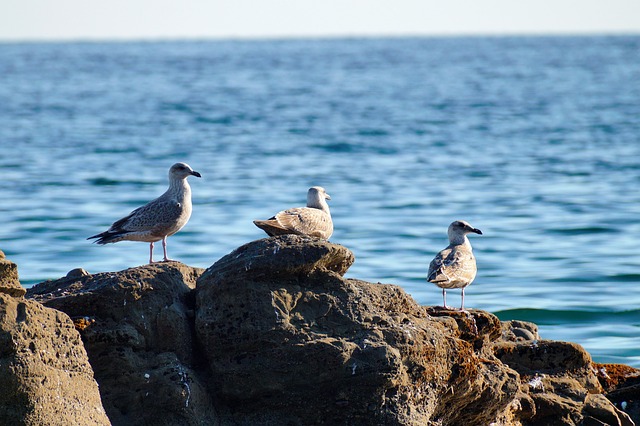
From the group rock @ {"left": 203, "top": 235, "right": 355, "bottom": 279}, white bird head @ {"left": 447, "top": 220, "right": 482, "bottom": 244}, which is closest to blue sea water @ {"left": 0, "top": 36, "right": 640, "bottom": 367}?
white bird head @ {"left": 447, "top": 220, "right": 482, "bottom": 244}

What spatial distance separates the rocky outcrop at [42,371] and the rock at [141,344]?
13.6 inches

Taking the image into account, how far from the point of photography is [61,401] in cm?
544

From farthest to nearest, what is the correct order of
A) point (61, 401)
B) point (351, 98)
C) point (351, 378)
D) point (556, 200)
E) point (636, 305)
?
point (351, 98) < point (556, 200) < point (636, 305) < point (351, 378) < point (61, 401)

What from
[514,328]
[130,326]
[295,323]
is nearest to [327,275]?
[295,323]

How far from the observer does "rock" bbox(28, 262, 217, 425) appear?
6.00 metres

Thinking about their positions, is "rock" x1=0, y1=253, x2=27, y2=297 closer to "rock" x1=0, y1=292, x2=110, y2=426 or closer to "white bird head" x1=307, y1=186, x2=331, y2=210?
"rock" x1=0, y1=292, x2=110, y2=426

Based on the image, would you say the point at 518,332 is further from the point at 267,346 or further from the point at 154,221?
the point at 154,221

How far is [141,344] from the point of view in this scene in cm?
617

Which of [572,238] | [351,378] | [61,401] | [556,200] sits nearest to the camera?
[61,401]

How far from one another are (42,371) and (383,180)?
58.8 feet

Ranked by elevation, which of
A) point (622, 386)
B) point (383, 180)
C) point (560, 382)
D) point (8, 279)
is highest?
point (8, 279)

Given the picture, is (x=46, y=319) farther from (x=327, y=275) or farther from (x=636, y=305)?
(x=636, y=305)

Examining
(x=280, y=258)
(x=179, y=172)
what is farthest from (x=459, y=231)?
(x=280, y=258)

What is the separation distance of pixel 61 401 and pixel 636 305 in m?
8.67
